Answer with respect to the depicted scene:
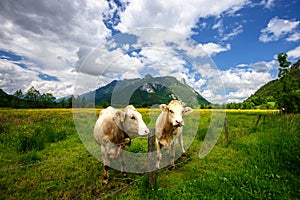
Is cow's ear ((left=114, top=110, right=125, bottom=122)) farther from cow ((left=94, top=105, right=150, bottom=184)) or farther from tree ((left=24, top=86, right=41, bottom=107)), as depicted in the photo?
tree ((left=24, top=86, right=41, bottom=107))

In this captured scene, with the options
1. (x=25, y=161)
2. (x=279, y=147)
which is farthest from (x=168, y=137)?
(x=25, y=161)

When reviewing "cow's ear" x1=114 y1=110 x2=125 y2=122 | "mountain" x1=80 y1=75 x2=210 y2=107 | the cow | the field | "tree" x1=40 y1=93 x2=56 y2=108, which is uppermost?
"tree" x1=40 y1=93 x2=56 y2=108

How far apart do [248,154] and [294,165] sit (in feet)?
5.29

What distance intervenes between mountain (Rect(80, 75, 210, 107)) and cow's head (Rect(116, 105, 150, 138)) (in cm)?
38

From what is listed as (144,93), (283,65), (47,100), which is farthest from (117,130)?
(47,100)

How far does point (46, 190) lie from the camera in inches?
177

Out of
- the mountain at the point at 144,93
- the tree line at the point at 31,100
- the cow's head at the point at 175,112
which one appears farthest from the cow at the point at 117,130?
the tree line at the point at 31,100

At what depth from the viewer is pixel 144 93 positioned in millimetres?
5398

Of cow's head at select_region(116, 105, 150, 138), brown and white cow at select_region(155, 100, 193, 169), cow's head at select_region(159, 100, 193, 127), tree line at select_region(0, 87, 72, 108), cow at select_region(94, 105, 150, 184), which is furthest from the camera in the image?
tree line at select_region(0, 87, 72, 108)

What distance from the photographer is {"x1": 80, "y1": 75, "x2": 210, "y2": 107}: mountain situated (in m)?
4.95

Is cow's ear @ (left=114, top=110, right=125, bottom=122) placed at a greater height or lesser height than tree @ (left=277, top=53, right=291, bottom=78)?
lesser

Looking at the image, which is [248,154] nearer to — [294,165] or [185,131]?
[294,165]

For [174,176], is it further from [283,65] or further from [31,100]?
[31,100]

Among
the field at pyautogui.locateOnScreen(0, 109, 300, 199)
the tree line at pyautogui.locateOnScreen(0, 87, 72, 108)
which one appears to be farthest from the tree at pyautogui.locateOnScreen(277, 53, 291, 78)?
the tree line at pyautogui.locateOnScreen(0, 87, 72, 108)
